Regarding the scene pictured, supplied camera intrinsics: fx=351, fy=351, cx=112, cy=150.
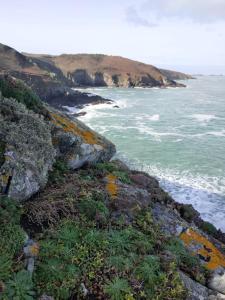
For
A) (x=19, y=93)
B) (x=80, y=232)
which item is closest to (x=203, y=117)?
(x=19, y=93)

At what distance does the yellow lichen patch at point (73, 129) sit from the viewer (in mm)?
12031

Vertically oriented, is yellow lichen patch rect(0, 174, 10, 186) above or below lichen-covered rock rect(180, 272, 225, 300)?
above

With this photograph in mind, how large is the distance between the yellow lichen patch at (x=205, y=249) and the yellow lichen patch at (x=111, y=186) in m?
2.15

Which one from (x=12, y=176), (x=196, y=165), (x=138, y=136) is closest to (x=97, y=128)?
(x=138, y=136)

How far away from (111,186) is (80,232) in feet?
8.44

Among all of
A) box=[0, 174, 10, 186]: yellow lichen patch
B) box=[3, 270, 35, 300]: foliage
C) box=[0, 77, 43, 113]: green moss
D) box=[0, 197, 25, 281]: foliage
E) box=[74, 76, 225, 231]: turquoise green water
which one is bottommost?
box=[74, 76, 225, 231]: turquoise green water

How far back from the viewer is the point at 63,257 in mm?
6996

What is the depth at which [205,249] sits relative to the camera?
9.32 metres

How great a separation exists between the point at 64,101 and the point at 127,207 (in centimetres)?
5178

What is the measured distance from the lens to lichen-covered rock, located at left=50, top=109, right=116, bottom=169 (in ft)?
36.6

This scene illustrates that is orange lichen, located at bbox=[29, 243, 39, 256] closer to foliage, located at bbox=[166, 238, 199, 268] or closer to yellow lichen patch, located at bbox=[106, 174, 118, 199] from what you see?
yellow lichen patch, located at bbox=[106, 174, 118, 199]

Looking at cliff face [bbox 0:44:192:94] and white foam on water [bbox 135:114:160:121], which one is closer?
white foam on water [bbox 135:114:160:121]

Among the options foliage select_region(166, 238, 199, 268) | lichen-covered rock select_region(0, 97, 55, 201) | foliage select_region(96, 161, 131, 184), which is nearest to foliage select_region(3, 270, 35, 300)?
lichen-covered rock select_region(0, 97, 55, 201)

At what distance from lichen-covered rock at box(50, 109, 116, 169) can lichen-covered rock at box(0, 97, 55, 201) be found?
711 millimetres
